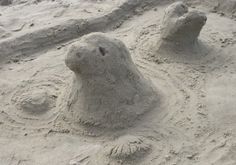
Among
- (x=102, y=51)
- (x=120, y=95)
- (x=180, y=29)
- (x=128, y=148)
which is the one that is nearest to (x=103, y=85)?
(x=120, y=95)

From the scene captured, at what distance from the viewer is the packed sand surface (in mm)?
2717

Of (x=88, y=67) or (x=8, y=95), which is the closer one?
(x=88, y=67)

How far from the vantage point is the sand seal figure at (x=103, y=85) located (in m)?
2.86

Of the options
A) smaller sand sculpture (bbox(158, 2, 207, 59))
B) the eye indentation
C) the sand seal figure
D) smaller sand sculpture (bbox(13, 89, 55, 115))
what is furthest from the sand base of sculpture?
smaller sand sculpture (bbox(13, 89, 55, 115))

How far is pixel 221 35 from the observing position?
4.05 m

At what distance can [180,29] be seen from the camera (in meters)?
3.64

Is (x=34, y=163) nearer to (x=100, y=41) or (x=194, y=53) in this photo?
(x=100, y=41)

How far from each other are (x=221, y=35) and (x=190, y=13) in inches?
24.4

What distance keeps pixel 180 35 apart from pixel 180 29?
0.07m

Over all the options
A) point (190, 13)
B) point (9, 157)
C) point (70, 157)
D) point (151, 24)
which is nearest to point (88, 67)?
point (70, 157)

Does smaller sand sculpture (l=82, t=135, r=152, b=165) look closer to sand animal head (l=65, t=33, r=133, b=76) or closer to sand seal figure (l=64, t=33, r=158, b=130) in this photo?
sand seal figure (l=64, t=33, r=158, b=130)

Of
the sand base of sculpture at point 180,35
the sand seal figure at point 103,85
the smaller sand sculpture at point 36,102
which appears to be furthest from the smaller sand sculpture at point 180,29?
the smaller sand sculpture at point 36,102

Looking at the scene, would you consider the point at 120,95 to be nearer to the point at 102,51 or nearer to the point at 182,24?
the point at 102,51

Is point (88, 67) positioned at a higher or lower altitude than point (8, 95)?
higher
